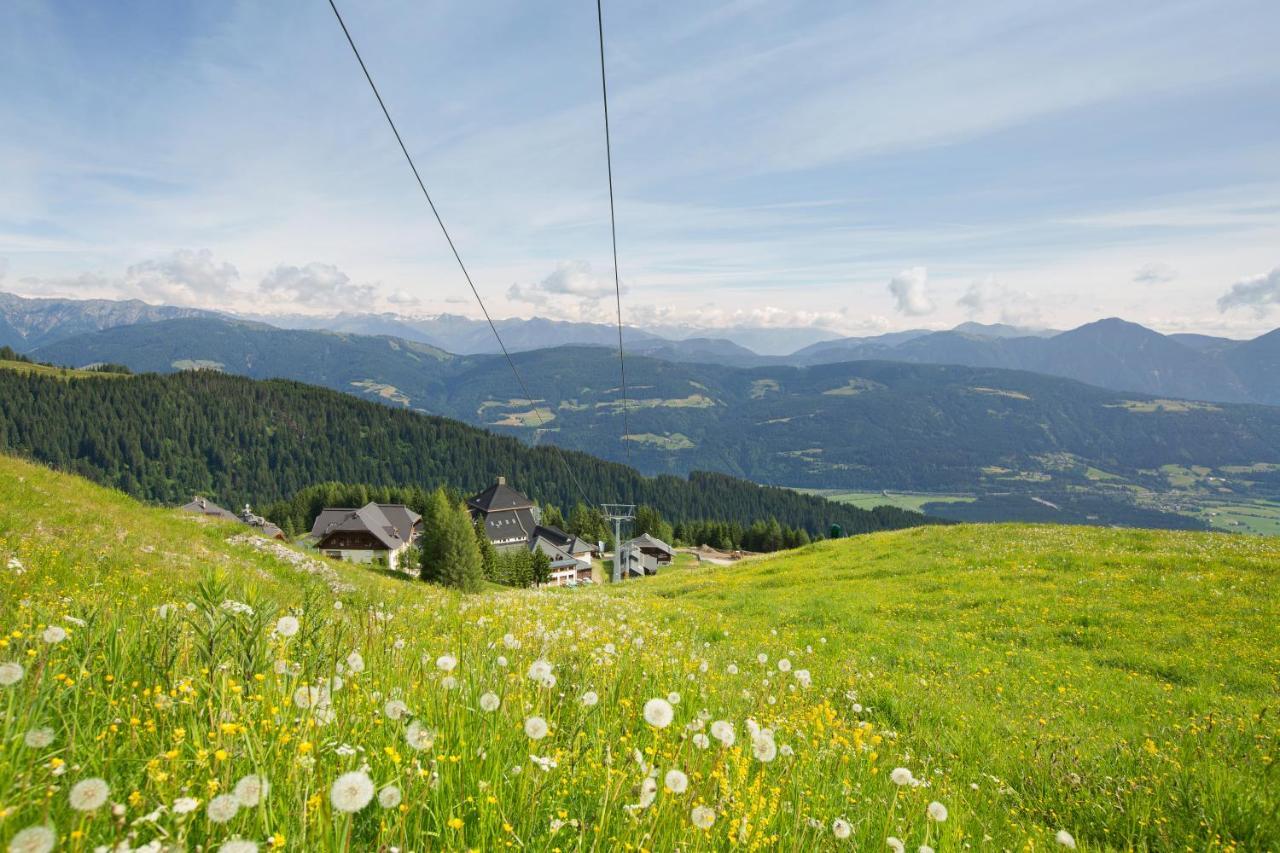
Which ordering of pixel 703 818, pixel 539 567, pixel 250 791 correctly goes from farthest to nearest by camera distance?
pixel 539 567 → pixel 703 818 → pixel 250 791

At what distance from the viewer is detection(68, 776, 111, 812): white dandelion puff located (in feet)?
4.99

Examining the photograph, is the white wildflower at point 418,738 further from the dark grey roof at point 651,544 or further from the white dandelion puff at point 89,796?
the dark grey roof at point 651,544

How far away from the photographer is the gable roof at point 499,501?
463ft

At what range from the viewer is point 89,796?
1581mm

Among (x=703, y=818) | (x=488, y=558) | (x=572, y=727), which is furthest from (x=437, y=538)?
(x=703, y=818)

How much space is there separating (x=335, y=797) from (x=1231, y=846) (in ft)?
18.8

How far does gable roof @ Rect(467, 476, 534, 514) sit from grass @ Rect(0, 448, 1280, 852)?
130m

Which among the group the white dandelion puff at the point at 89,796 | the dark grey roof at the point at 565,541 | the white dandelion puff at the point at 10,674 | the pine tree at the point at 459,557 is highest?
the white dandelion puff at the point at 89,796

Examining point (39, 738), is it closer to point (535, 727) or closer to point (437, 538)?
point (535, 727)

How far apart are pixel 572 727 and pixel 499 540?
138340mm

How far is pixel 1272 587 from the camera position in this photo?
A: 16.5 meters

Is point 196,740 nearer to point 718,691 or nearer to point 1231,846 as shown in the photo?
point 718,691

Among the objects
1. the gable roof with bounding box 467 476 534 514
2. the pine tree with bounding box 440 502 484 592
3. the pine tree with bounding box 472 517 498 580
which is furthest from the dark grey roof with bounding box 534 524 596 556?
the pine tree with bounding box 440 502 484 592

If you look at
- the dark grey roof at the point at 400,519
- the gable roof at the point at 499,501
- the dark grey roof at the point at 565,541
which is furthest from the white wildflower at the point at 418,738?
the gable roof at the point at 499,501
